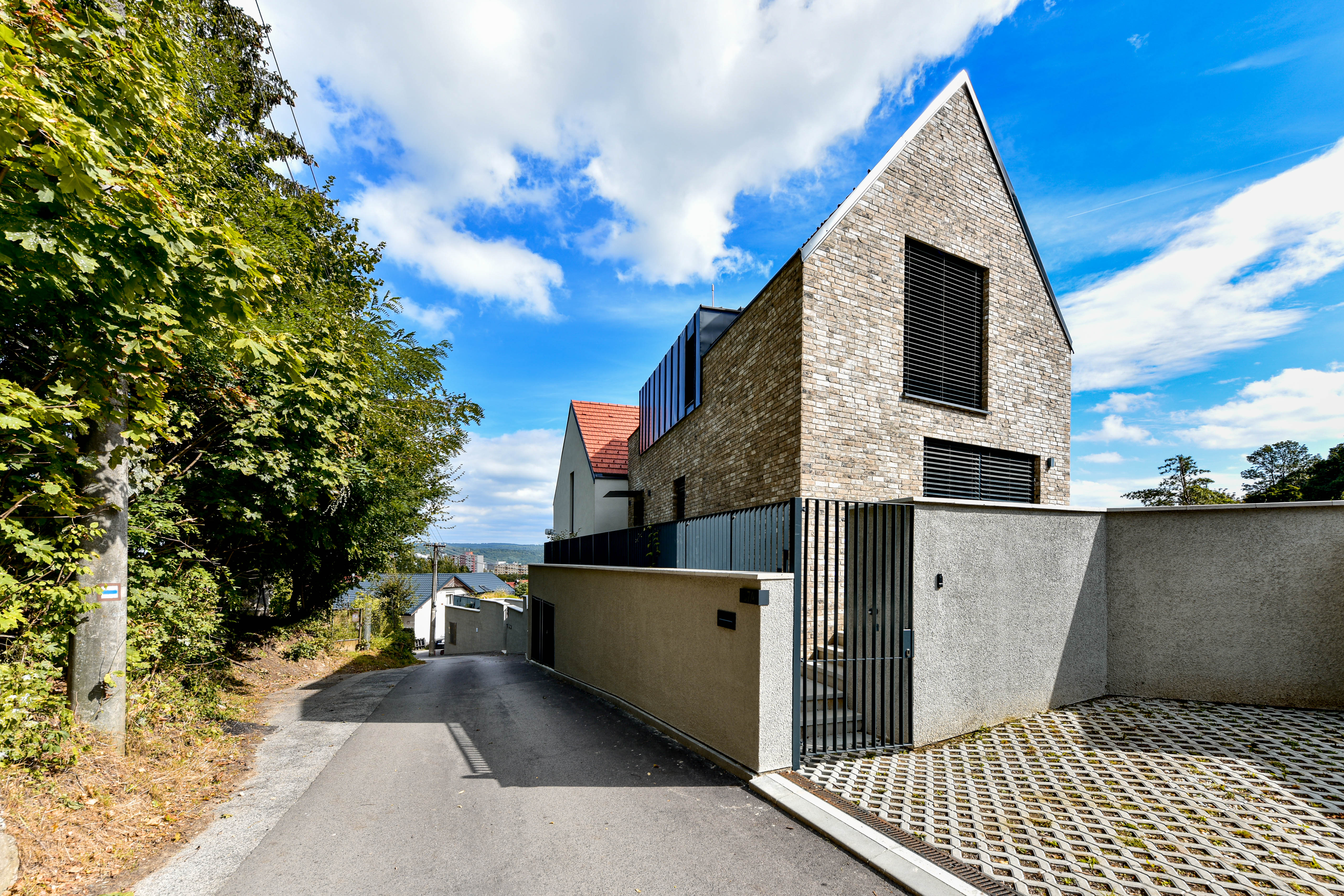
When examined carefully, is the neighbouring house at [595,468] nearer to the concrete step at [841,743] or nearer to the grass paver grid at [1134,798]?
the concrete step at [841,743]

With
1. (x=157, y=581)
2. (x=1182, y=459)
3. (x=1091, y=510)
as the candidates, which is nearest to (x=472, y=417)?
(x=157, y=581)

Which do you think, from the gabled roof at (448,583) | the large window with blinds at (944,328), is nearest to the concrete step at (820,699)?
the large window with blinds at (944,328)

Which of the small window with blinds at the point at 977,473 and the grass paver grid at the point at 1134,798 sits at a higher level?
the small window with blinds at the point at 977,473

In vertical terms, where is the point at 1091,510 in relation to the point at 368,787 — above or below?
above

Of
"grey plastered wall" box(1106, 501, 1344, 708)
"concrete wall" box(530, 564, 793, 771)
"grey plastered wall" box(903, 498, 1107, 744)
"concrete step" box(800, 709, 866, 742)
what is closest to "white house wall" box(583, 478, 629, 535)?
"concrete wall" box(530, 564, 793, 771)

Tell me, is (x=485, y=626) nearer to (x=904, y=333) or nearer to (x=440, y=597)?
(x=440, y=597)

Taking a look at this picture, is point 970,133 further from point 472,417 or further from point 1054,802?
point 472,417

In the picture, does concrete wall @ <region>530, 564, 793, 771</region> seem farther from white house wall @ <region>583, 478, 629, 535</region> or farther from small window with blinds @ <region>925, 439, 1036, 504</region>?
white house wall @ <region>583, 478, 629, 535</region>

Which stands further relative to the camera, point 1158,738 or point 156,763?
point 1158,738

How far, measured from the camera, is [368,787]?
5984mm

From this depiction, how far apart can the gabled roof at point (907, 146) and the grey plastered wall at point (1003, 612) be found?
4772 millimetres

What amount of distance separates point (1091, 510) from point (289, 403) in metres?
11.7

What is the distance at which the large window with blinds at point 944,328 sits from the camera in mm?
10453

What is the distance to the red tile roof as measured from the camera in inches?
861
